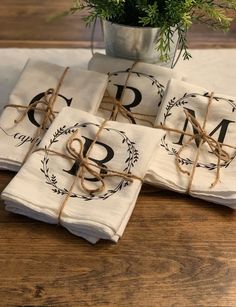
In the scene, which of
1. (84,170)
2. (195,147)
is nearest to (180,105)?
(195,147)

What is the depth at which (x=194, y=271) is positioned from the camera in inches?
22.5

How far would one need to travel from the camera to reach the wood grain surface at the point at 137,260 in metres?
0.54

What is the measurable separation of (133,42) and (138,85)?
→ 0.27ft

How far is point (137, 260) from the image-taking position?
580 millimetres

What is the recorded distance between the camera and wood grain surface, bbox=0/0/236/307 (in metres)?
0.54

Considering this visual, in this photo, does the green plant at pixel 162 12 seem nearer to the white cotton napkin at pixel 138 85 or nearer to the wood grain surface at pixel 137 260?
the white cotton napkin at pixel 138 85

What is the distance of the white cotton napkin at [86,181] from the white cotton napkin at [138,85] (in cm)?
9

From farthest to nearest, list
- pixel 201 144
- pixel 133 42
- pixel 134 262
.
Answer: pixel 133 42
pixel 201 144
pixel 134 262

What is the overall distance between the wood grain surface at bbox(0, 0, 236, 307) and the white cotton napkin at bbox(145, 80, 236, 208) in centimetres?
2

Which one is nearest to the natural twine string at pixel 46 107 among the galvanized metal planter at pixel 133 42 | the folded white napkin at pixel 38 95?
the folded white napkin at pixel 38 95

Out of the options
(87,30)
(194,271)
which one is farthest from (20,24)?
(194,271)

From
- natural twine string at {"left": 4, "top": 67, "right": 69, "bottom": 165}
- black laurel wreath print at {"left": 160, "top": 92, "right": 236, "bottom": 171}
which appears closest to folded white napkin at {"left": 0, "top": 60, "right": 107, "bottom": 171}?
natural twine string at {"left": 4, "top": 67, "right": 69, "bottom": 165}

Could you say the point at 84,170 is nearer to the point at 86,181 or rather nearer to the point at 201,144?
the point at 86,181

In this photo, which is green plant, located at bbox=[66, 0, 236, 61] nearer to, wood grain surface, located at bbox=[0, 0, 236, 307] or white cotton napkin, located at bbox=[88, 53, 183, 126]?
white cotton napkin, located at bbox=[88, 53, 183, 126]
